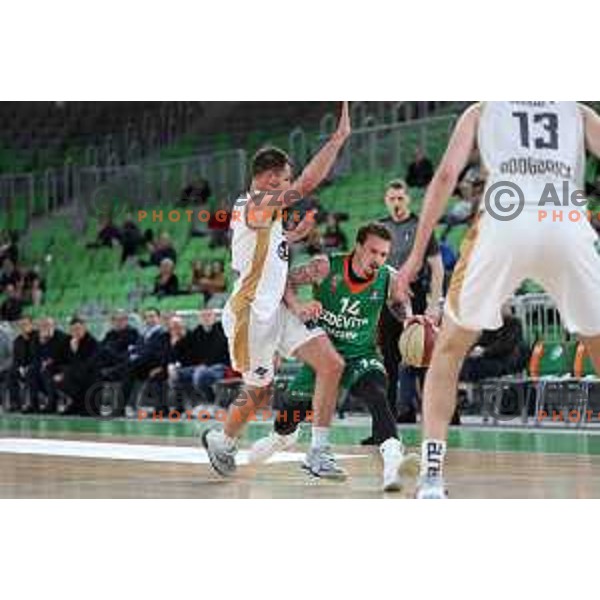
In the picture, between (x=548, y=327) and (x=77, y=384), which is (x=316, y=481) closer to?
(x=548, y=327)

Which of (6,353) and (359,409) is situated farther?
(6,353)

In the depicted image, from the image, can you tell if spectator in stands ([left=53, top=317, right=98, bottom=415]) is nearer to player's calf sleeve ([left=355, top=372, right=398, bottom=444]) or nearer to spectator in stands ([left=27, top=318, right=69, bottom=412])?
spectator in stands ([left=27, top=318, right=69, bottom=412])

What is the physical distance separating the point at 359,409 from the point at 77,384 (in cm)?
387

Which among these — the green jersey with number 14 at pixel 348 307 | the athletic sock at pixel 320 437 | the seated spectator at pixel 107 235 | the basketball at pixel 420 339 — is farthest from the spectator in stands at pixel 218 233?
the athletic sock at pixel 320 437

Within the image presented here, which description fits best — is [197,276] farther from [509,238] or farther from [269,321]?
[509,238]

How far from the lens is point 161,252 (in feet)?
38.7

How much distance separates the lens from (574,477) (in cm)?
659

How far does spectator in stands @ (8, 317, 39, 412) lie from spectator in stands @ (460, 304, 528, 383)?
529 cm

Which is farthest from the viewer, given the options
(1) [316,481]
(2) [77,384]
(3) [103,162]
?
(3) [103,162]

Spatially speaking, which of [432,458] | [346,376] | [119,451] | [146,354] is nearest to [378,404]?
[346,376]

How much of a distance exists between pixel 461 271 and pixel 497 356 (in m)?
4.83

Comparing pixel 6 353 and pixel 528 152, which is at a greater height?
pixel 528 152
